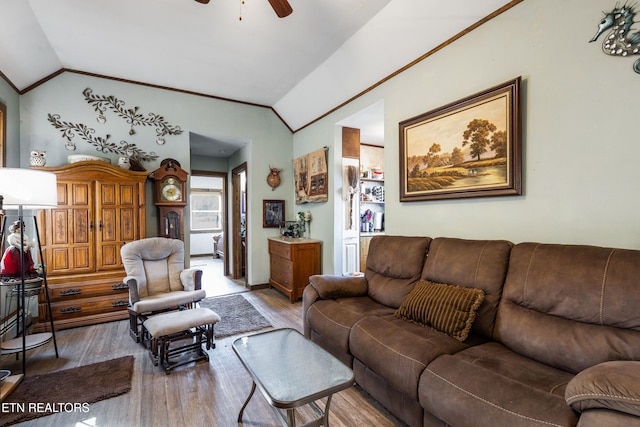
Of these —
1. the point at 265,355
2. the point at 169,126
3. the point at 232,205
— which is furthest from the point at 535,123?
the point at 232,205

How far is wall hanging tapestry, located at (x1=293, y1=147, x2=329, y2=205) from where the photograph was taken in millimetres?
4172

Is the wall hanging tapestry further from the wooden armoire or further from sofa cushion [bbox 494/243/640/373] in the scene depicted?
sofa cushion [bbox 494/243/640/373]

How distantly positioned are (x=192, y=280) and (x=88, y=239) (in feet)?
4.72

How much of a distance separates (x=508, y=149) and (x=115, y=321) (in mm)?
4371

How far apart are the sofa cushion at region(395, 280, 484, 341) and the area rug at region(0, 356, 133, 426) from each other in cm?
214

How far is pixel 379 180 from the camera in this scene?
17.1 feet

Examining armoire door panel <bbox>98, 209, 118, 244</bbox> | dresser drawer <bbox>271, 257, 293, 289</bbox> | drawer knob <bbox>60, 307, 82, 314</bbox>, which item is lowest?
drawer knob <bbox>60, 307, 82, 314</bbox>

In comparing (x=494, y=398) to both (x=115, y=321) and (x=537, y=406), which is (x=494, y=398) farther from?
(x=115, y=321)

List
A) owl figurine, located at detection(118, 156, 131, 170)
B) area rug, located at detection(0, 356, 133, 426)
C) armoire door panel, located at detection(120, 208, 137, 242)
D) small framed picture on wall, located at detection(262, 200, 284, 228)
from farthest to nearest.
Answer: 1. small framed picture on wall, located at detection(262, 200, 284, 228)
2. owl figurine, located at detection(118, 156, 131, 170)
3. armoire door panel, located at detection(120, 208, 137, 242)
4. area rug, located at detection(0, 356, 133, 426)

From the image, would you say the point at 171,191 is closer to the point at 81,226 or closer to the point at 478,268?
the point at 81,226

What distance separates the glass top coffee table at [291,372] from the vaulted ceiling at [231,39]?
2.71m

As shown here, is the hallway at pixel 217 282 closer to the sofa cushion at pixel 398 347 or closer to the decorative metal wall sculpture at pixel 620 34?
the sofa cushion at pixel 398 347

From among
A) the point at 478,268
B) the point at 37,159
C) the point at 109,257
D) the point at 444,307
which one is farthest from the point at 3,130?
the point at 478,268

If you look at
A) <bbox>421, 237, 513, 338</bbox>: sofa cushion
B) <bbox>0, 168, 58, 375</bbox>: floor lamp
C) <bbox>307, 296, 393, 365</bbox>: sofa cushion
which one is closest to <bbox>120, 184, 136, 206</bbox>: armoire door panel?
<bbox>0, 168, 58, 375</bbox>: floor lamp
